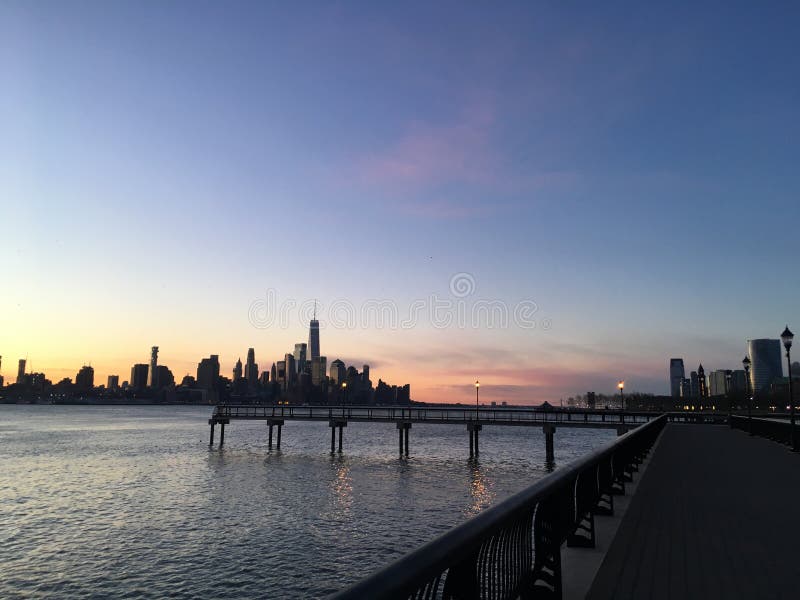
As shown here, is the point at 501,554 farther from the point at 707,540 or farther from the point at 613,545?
the point at 707,540

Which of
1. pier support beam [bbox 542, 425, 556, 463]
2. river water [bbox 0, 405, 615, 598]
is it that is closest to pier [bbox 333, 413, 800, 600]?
river water [bbox 0, 405, 615, 598]

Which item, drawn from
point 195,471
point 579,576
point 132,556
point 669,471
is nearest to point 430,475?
point 195,471

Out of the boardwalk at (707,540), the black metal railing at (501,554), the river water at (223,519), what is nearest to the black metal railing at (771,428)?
the boardwalk at (707,540)

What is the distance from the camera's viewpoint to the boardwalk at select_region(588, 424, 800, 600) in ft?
22.0

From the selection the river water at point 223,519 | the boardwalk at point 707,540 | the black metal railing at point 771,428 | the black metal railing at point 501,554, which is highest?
the black metal railing at point 501,554

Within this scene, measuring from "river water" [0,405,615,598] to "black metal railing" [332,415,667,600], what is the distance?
1620 cm

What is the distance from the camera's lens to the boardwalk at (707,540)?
6695mm

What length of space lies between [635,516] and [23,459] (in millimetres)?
75572

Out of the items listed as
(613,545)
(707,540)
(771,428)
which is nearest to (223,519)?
(613,545)

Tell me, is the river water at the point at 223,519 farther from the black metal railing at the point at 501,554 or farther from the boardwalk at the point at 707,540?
the black metal railing at the point at 501,554

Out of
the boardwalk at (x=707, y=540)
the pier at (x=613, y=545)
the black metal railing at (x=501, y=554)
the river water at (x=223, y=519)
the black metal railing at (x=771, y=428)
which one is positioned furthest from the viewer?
the black metal railing at (x=771, y=428)

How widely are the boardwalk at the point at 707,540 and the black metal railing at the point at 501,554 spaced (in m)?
0.94

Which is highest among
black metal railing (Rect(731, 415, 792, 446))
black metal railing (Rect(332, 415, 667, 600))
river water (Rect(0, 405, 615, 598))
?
black metal railing (Rect(332, 415, 667, 600))

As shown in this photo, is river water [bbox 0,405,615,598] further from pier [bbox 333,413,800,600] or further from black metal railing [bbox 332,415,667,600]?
black metal railing [bbox 332,415,667,600]
